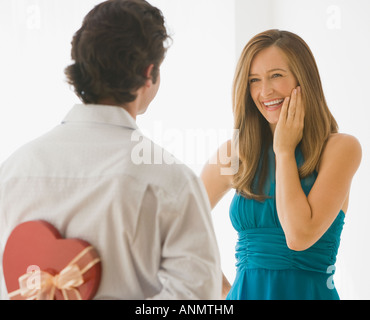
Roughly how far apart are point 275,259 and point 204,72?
1456mm

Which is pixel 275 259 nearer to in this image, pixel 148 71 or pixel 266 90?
pixel 266 90

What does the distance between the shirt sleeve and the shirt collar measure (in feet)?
0.46

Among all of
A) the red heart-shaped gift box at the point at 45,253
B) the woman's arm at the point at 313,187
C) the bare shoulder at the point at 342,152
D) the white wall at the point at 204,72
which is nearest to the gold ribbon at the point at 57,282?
the red heart-shaped gift box at the point at 45,253

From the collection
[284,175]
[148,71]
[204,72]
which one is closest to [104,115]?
[148,71]

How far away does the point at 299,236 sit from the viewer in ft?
3.57

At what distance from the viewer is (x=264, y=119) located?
136cm

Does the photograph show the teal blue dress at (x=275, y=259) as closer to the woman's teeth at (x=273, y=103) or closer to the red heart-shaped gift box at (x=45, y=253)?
the woman's teeth at (x=273, y=103)

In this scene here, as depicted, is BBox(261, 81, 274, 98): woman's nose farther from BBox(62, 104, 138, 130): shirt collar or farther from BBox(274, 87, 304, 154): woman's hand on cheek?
BBox(62, 104, 138, 130): shirt collar

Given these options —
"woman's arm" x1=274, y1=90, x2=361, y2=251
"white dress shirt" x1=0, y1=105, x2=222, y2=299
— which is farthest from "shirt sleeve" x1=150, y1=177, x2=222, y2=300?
"woman's arm" x1=274, y1=90, x2=361, y2=251

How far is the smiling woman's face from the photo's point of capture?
4.09 ft

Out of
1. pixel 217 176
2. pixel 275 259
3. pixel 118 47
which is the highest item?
Result: pixel 118 47

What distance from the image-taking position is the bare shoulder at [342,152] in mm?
1151

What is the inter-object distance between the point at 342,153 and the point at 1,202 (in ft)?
2.58

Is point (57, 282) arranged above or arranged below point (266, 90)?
below
